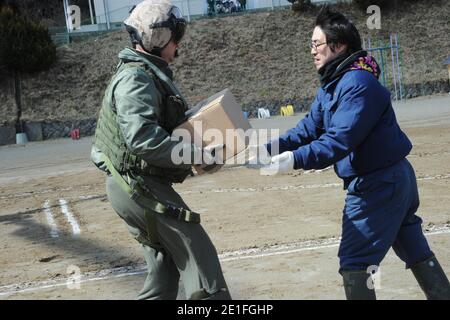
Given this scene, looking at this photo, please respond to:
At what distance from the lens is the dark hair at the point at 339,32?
3.50 meters

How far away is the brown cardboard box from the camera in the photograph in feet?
10.5

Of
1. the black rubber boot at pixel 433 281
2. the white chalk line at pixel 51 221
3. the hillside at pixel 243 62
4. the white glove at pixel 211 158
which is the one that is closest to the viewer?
the white glove at pixel 211 158

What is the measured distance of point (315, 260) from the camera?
215 inches

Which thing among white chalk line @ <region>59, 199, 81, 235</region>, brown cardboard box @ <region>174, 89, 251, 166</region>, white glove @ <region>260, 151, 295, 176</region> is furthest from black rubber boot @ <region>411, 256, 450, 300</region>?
white chalk line @ <region>59, 199, 81, 235</region>

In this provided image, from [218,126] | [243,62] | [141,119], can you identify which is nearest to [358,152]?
[218,126]

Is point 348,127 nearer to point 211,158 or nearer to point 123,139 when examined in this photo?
point 211,158

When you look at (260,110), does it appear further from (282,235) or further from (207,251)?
(207,251)

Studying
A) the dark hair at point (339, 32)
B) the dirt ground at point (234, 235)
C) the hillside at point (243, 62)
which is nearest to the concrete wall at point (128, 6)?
the hillside at point (243, 62)

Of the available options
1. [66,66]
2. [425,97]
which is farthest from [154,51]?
[66,66]

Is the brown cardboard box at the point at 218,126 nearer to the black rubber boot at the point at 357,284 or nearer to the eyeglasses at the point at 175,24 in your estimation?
the eyeglasses at the point at 175,24

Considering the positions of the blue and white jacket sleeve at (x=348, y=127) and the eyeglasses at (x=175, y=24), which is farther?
the blue and white jacket sleeve at (x=348, y=127)

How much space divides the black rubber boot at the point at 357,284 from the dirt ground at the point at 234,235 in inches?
40.3

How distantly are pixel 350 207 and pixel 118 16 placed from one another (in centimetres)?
3520

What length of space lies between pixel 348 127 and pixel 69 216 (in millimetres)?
6062
